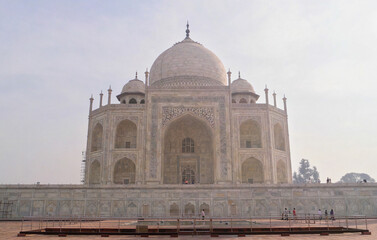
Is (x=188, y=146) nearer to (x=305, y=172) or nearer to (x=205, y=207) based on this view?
(x=205, y=207)

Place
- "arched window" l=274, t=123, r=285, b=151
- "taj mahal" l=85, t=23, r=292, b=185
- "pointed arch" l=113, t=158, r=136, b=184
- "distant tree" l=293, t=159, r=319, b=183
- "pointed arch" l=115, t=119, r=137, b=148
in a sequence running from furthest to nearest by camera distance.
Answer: "distant tree" l=293, t=159, r=319, b=183 < "arched window" l=274, t=123, r=285, b=151 < "pointed arch" l=115, t=119, r=137, b=148 < "pointed arch" l=113, t=158, r=136, b=184 < "taj mahal" l=85, t=23, r=292, b=185

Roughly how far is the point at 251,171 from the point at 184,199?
9.15m

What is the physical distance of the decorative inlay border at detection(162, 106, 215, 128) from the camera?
24078 millimetres

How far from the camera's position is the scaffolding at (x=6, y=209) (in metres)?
17.7

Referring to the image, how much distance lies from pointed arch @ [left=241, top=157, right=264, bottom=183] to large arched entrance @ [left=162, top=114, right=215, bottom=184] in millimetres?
2356

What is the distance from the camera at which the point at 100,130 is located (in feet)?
87.8

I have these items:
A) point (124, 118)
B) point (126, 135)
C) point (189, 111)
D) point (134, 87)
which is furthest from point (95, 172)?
point (189, 111)

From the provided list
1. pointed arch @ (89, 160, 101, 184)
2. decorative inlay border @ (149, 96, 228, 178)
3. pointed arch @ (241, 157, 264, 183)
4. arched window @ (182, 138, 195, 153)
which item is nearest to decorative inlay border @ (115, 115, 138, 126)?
decorative inlay border @ (149, 96, 228, 178)

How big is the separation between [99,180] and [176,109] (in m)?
7.34

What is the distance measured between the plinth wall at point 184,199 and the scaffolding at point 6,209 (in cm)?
5

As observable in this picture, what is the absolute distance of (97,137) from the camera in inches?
1054

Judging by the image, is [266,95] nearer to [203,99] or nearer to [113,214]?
[203,99]

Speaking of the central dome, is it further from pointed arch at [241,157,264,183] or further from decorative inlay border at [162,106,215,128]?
pointed arch at [241,157,264,183]

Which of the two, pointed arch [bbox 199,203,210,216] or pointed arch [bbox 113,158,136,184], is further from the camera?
pointed arch [bbox 113,158,136,184]
